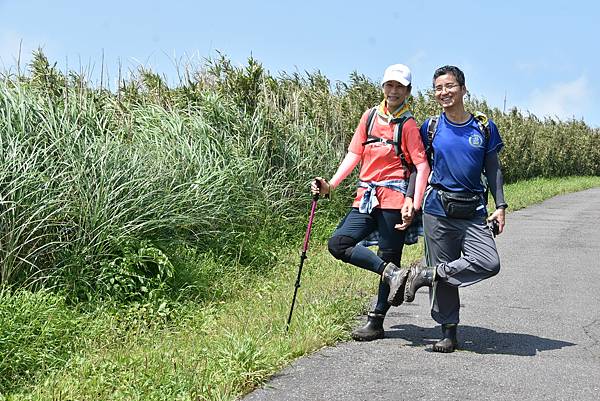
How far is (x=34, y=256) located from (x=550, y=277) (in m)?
5.28

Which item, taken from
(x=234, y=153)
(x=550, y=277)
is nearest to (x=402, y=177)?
(x=550, y=277)

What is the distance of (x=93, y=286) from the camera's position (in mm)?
7727

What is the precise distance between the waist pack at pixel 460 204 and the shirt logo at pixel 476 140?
1.07ft

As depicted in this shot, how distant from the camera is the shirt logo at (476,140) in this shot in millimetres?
5680

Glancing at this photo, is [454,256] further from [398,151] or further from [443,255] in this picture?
[398,151]

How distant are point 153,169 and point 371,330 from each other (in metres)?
3.59

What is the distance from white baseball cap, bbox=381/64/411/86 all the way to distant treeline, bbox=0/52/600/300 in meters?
3.16

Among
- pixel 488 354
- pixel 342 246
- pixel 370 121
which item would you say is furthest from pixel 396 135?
pixel 488 354

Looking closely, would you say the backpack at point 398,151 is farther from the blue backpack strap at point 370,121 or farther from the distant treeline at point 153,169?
the distant treeline at point 153,169

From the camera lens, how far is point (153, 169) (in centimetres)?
873

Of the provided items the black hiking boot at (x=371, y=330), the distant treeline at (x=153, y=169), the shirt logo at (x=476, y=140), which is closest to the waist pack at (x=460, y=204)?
the shirt logo at (x=476, y=140)

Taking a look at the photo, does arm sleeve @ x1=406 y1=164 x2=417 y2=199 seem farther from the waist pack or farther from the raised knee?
the raised knee

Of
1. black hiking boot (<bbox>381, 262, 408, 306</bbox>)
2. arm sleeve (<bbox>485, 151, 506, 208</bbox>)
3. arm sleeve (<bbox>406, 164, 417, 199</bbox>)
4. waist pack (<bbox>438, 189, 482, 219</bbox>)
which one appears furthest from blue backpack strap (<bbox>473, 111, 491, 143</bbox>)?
black hiking boot (<bbox>381, 262, 408, 306</bbox>)

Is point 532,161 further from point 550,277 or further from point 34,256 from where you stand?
point 34,256
